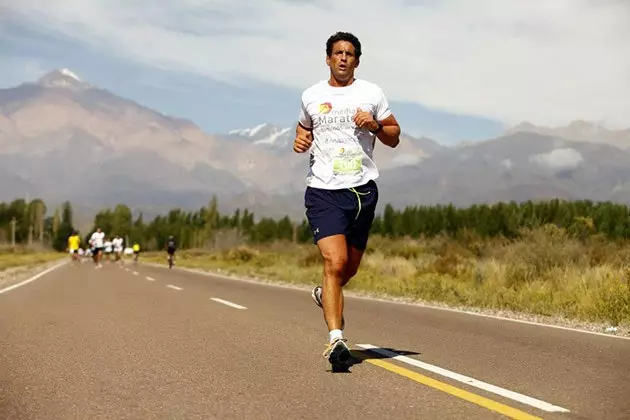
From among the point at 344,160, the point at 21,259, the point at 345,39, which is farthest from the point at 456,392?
the point at 21,259

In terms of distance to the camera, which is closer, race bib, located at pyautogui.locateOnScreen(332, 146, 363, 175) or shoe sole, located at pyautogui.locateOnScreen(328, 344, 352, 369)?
shoe sole, located at pyautogui.locateOnScreen(328, 344, 352, 369)

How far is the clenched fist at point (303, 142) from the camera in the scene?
21.3 ft

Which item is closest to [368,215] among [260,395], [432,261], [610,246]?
[260,395]

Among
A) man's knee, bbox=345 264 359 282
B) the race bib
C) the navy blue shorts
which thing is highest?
the race bib

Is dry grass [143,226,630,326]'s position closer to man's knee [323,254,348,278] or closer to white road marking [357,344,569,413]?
white road marking [357,344,569,413]

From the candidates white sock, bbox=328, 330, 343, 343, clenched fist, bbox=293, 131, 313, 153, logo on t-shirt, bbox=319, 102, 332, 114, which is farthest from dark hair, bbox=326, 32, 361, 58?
white sock, bbox=328, 330, 343, 343

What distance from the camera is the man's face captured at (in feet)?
20.9

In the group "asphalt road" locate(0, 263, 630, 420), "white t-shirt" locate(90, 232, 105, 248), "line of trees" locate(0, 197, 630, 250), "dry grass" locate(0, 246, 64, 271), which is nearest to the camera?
"asphalt road" locate(0, 263, 630, 420)

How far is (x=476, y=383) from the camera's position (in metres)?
5.70

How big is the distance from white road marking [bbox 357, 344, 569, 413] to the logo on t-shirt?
6.95ft

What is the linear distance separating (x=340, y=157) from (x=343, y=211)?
1.38 ft

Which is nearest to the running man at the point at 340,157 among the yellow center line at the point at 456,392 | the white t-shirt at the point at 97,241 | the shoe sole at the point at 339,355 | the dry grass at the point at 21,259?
the shoe sole at the point at 339,355

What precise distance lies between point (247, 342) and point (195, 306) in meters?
4.41

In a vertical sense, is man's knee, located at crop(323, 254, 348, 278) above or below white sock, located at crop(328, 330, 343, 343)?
above
